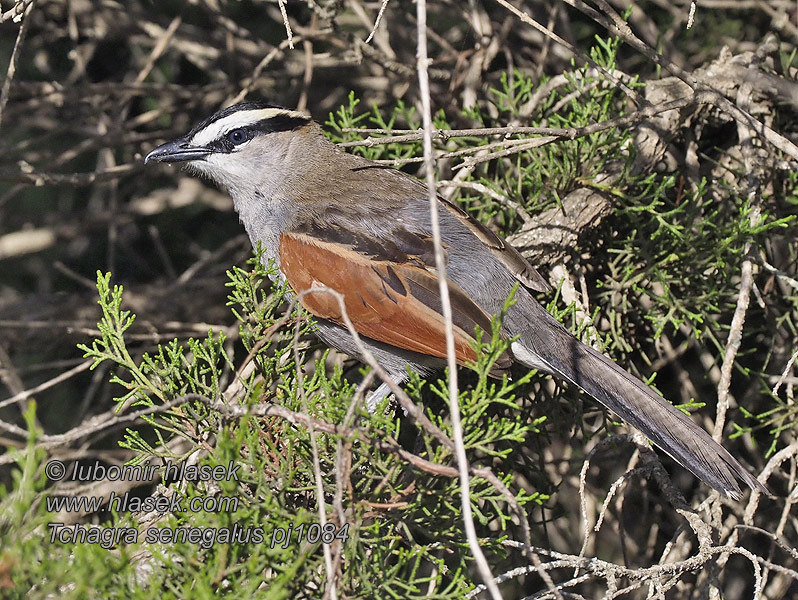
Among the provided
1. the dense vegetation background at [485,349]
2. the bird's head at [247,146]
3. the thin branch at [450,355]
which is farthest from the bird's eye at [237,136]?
the thin branch at [450,355]

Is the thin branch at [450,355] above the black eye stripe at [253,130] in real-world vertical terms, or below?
above

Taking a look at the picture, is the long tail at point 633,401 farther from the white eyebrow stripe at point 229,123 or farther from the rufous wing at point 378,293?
the white eyebrow stripe at point 229,123

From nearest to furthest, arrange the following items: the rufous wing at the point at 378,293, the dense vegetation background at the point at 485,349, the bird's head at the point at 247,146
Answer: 1. the dense vegetation background at the point at 485,349
2. the rufous wing at the point at 378,293
3. the bird's head at the point at 247,146

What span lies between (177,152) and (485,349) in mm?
2005

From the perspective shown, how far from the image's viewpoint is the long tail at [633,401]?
3.01 m

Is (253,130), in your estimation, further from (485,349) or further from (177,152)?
(485,349)

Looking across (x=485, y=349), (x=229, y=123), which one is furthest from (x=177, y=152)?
(x=485, y=349)

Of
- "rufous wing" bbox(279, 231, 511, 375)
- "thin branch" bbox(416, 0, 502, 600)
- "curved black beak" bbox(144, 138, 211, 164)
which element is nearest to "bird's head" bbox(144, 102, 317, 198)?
"curved black beak" bbox(144, 138, 211, 164)

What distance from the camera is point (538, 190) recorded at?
385 cm

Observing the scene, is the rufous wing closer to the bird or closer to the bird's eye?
the bird

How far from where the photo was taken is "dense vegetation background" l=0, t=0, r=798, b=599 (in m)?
2.42

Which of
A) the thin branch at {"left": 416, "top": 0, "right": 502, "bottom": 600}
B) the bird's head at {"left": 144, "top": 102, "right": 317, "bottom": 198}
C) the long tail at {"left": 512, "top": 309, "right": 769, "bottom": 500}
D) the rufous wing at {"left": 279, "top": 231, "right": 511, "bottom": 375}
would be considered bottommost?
the long tail at {"left": 512, "top": 309, "right": 769, "bottom": 500}

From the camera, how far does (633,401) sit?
10.5 feet

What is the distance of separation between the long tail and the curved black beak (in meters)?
1.97
